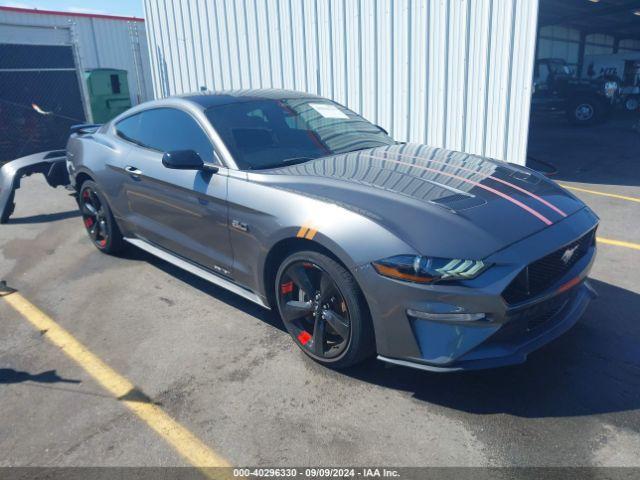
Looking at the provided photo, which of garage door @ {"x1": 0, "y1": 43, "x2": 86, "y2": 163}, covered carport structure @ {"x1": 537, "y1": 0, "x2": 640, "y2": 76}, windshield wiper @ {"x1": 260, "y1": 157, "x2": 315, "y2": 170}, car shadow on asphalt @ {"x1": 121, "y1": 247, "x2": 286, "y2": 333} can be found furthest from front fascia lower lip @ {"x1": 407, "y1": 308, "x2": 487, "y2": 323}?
covered carport structure @ {"x1": 537, "y1": 0, "x2": 640, "y2": 76}

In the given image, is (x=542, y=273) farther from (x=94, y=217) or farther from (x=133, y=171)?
(x=94, y=217)

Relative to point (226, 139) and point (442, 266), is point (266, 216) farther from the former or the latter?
point (442, 266)

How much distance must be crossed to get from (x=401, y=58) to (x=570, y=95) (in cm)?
955

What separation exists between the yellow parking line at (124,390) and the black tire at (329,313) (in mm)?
863

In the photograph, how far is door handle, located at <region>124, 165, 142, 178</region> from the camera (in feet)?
14.1

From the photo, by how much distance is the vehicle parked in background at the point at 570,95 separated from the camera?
14773 mm

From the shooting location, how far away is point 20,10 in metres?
15.4

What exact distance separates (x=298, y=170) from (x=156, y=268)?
216cm

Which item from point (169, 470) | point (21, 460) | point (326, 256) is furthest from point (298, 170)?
point (21, 460)

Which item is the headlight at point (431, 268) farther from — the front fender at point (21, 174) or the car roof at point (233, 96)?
the front fender at point (21, 174)

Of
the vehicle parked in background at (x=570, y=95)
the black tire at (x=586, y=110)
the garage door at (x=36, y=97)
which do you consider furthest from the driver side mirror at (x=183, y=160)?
the black tire at (x=586, y=110)

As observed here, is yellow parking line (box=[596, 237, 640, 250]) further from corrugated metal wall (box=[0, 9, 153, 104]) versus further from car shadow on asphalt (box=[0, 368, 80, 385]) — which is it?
corrugated metal wall (box=[0, 9, 153, 104])

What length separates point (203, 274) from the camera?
12.8ft

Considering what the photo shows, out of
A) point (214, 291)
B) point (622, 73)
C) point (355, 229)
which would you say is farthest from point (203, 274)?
point (622, 73)
